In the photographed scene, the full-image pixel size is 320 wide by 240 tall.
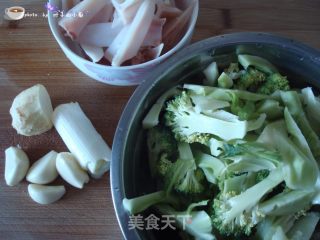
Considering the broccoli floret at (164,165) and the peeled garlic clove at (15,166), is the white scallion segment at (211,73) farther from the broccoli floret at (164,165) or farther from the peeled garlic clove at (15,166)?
the peeled garlic clove at (15,166)

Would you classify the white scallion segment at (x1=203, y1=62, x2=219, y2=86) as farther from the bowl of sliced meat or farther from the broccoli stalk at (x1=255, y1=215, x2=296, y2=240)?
the broccoli stalk at (x1=255, y1=215, x2=296, y2=240)

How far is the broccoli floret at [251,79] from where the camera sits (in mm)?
861

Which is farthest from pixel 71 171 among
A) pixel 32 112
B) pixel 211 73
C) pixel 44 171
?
pixel 211 73

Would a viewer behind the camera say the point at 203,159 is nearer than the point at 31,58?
Yes

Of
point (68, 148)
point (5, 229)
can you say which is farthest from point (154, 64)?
point (5, 229)

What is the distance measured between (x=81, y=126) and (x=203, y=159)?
309 mm

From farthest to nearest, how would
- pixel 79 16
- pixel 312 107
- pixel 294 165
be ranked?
pixel 79 16, pixel 312 107, pixel 294 165

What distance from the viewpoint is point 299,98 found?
32.5 inches

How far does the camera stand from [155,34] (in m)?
0.96

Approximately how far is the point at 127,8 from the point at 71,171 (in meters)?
0.39

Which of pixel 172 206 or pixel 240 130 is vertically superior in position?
pixel 240 130

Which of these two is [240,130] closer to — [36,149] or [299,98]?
[299,98]

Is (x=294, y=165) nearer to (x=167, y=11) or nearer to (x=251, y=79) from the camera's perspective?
(x=251, y=79)

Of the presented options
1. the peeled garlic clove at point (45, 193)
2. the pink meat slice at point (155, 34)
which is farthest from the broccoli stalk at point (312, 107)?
the peeled garlic clove at point (45, 193)
